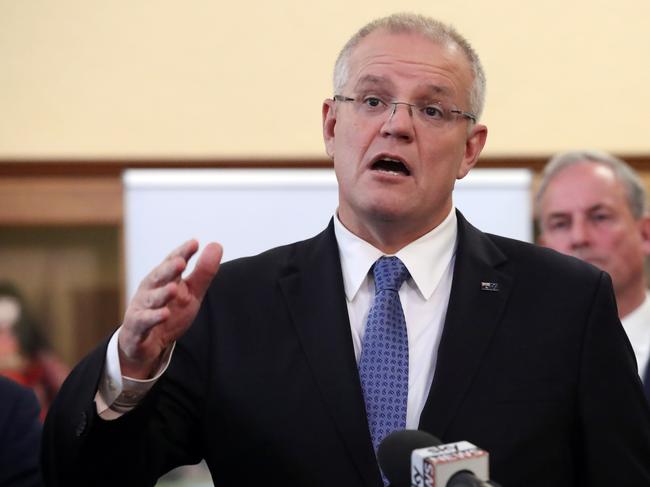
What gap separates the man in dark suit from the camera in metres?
1.50

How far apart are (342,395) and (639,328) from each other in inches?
57.4

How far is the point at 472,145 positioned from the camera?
1.89m

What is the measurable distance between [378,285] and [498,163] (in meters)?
2.21

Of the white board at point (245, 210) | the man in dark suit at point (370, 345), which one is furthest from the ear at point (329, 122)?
the white board at point (245, 210)

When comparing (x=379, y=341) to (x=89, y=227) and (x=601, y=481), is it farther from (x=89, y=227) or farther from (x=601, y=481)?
(x=89, y=227)

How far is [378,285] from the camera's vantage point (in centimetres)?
169

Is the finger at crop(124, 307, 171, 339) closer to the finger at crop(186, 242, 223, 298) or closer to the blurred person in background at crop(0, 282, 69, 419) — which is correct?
the finger at crop(186, 242, 223, 298)

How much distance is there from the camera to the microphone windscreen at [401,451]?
3.76 ft

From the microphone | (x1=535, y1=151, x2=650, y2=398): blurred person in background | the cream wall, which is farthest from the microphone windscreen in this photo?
the cream wall

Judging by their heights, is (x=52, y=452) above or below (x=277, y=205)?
below

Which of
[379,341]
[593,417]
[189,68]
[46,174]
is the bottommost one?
[593,417]

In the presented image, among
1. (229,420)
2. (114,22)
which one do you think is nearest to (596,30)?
(114,22)

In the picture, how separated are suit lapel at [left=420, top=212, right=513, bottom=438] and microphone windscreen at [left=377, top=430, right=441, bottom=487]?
13.7 inches

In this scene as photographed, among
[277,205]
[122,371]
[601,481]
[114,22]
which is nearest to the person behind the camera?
[122,371]
